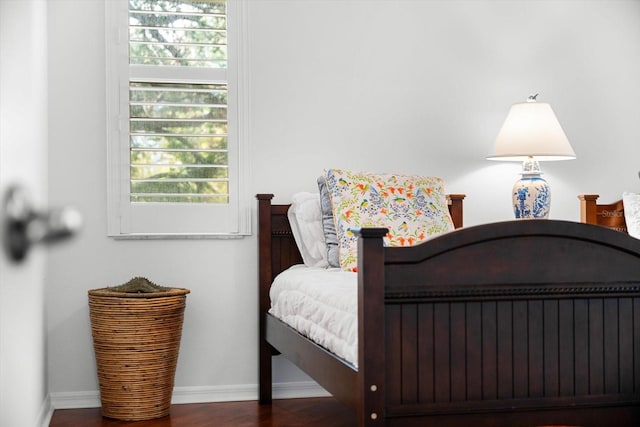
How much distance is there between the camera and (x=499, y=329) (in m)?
1.98

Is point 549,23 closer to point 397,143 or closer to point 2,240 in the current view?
point 397,143

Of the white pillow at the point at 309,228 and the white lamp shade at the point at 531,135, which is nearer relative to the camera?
the white pillow at the point at 309,228

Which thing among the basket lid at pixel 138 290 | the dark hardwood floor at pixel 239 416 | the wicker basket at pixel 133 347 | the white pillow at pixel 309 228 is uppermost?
the white pillow at pixel 309 228

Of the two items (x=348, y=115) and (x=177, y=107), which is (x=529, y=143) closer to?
(x=348, y=115)

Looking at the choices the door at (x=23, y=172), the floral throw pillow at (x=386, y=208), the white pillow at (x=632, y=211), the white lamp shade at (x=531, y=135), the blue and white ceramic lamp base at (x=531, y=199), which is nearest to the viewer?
the door at (x=23, y=172)

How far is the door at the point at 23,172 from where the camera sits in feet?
6.74

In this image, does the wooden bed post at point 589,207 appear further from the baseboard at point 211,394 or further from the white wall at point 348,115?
the baseboard at point 211,394

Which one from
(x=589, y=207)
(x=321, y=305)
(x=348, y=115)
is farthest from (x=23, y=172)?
(x=589, y=207)

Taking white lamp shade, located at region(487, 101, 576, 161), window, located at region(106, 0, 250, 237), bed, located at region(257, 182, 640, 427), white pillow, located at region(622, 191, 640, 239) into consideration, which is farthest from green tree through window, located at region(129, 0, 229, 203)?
white pillow, located at region(622, 191, 640, 239)

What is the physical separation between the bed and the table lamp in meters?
1.27

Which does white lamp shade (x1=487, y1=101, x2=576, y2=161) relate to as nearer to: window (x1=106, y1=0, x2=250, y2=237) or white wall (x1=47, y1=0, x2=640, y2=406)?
white wall (x1=47, y1=0, x2=640, y2=406)

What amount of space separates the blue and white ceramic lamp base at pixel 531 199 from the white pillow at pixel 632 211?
60 centimetres

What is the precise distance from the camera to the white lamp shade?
344 cm

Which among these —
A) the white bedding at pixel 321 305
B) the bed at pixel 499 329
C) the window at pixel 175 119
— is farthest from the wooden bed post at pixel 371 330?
the window at pixel 175 119
